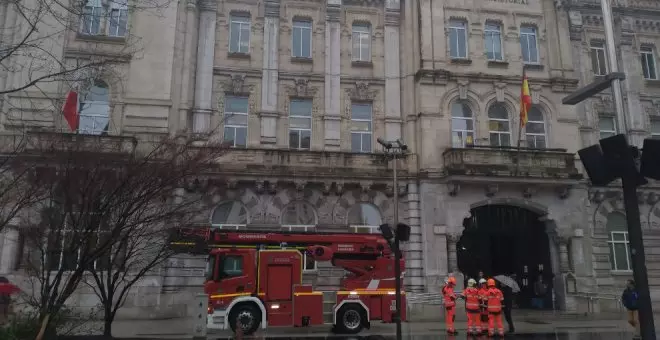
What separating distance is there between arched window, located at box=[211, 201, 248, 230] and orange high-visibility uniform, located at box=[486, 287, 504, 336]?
12.3 m

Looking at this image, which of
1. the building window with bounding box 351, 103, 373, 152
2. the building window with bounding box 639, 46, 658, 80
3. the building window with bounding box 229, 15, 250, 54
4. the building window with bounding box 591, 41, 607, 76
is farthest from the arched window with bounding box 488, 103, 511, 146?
the building window with bounding box 229, 15, 250, 54

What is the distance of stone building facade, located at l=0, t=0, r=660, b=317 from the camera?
23.4 meters

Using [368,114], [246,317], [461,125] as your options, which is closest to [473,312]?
[246,317]

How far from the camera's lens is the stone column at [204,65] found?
79.4 ft

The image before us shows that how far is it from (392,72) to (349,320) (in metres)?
14.5

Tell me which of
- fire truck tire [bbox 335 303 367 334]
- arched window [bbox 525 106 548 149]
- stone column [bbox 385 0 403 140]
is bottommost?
fire truck tire [bbox 335 303 367 334]

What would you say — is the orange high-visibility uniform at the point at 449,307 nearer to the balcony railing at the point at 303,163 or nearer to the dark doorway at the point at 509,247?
the balcony railing at the point at 303,163

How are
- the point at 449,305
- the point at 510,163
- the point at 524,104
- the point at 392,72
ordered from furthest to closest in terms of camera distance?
1. the point at 392,72
2. the point at 510,163
3. the point at 524,104
4. the point at 449,305

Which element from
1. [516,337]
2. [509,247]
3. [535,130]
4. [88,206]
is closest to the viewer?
[88,206]

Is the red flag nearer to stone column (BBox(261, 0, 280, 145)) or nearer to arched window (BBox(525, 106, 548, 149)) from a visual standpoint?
stone column (BBox(261, 0, 280, 145))

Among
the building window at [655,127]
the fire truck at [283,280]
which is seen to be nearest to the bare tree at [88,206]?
the fire truck at [283,280]

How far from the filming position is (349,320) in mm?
16891

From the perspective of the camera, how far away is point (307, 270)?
913 inches

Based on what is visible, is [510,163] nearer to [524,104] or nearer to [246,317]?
[524,104]
